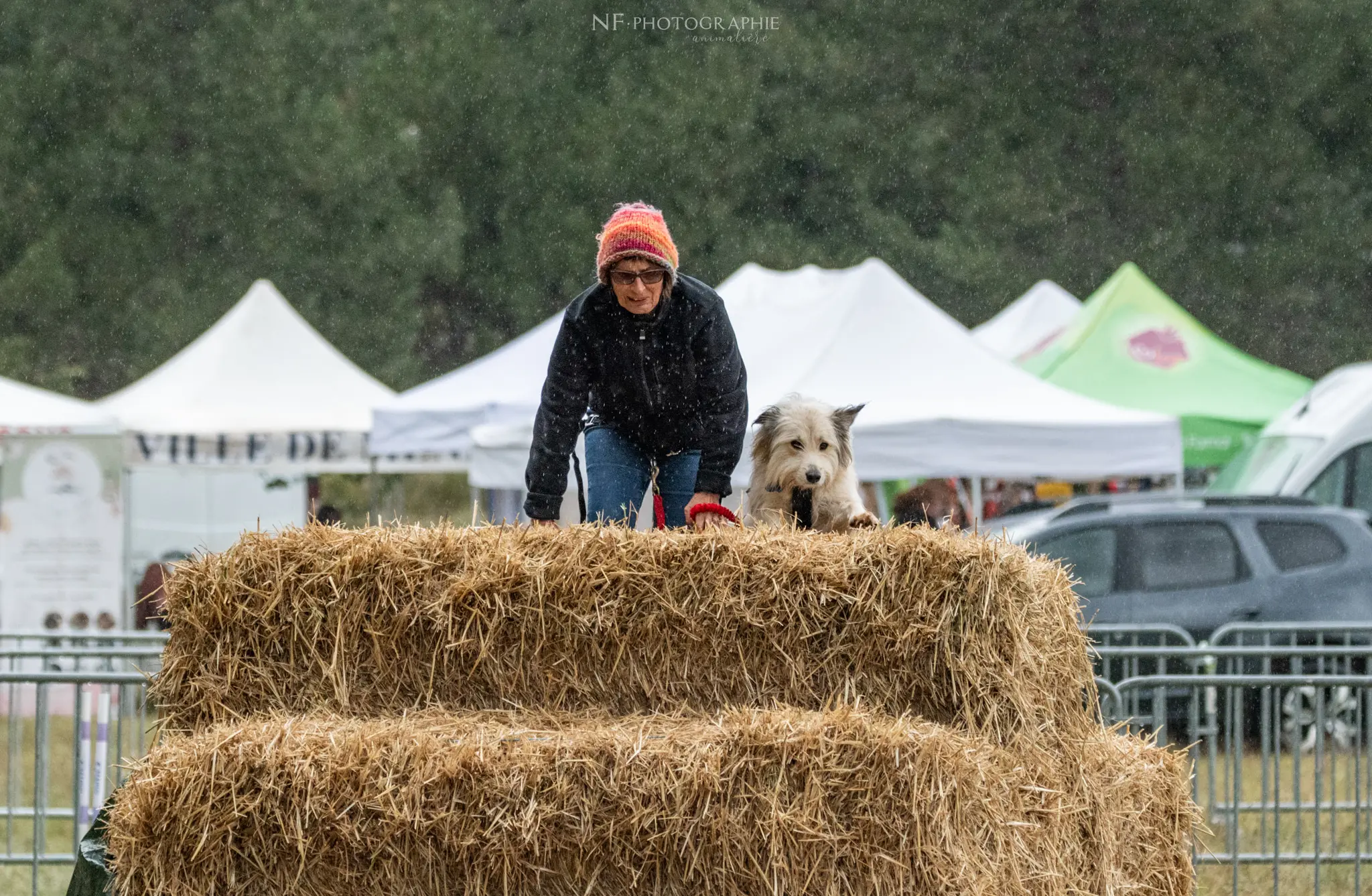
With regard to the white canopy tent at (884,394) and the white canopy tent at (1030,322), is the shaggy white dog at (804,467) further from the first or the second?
the white canopy tent at (1030,322)

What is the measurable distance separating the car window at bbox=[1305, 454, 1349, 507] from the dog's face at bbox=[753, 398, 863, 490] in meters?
8.45

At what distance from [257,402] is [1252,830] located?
1062cm

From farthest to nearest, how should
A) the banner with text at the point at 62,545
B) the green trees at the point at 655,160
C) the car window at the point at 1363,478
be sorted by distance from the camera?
the green trees at the point at 655,160
the car window at the point at 1363,478
the banner with text at the point at 62,545

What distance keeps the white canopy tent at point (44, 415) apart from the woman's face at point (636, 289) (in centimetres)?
914

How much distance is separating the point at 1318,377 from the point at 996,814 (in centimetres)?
2885

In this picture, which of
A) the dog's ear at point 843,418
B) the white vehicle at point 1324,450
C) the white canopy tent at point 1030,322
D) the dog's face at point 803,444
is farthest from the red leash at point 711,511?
the white canopy tent at point 1030,322

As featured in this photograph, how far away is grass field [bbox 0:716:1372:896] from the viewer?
6801 mm

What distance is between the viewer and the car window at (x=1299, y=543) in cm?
1066

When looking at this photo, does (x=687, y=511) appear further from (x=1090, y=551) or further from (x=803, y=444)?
(x=1090, y=551)

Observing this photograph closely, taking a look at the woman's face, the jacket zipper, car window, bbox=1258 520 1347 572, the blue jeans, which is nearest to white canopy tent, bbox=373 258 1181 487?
car window, bbox=1258 520 1347 572

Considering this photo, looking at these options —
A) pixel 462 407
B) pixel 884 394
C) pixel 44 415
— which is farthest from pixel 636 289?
pixel 44 415

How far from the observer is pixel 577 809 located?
3.67 metres

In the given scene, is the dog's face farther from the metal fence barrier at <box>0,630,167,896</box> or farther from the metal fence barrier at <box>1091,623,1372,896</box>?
the metal fence barrier at <box>0,630,167,896</box>

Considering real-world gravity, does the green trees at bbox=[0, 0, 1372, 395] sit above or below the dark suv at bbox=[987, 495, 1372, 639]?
above
